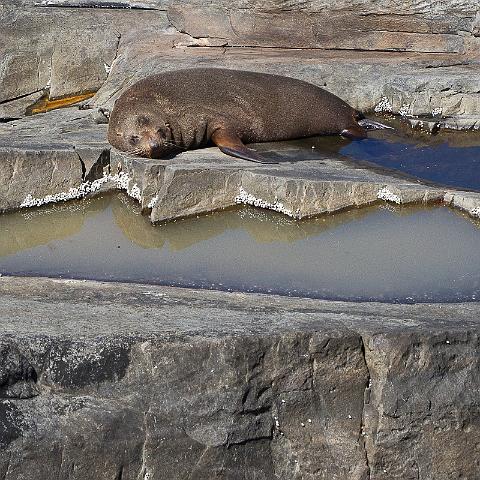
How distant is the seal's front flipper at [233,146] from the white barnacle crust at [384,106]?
176 centimetres

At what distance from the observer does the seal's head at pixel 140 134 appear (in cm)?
797

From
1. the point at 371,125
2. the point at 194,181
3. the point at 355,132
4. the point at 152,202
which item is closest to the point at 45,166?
the point at 152,202

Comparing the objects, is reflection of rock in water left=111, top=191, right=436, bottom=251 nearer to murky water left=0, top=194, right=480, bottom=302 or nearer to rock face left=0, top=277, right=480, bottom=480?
murky water left=0, top=194, right=480, bottom=302

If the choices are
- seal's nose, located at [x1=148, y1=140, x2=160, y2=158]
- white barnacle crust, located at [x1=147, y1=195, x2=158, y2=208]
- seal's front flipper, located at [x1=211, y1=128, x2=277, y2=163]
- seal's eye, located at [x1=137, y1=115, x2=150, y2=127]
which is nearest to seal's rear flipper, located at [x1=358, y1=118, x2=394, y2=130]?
seal's front flipper, located at [x1=211, y1=128, x2=277, y2=163]

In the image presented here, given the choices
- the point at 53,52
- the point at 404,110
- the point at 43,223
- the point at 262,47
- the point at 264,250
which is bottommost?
the point at 43,223

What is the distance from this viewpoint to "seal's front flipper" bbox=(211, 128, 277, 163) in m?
Answer: 7.87

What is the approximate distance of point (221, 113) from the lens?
880 cm

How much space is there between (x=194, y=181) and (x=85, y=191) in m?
0.96

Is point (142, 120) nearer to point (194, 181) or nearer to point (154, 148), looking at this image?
point (154, 148)

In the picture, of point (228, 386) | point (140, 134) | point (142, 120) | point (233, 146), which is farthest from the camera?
point (142, 120)

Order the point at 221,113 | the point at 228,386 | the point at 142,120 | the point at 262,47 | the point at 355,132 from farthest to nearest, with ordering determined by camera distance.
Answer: the point at 262,47 → the point at 355,132 → the point at 221,113 → the point at 142,120 → the point at 228,386

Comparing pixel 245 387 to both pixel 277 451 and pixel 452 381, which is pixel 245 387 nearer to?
pixel 277 451

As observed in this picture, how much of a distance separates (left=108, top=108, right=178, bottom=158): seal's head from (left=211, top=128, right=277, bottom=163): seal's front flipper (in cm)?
38

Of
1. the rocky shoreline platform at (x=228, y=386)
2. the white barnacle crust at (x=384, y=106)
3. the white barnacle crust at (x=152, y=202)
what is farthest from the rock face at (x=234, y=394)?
the white barnacle crust at (x=384, y=106)
